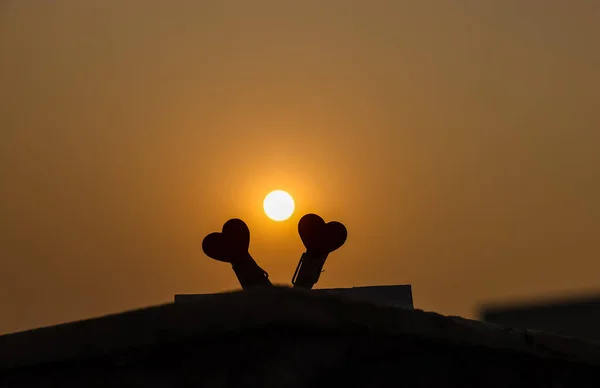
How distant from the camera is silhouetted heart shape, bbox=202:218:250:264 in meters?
7.26

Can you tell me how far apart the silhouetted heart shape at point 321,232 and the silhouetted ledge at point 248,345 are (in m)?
3.28

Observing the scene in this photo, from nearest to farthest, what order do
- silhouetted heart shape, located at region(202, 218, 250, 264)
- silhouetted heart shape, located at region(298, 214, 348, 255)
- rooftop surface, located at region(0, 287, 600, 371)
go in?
rooftop surface, located at region(0, 287, 600, 371) → silhouetted heart shape, located at region(202, 218, 250, 264) → silhouetted heart shape, located at region(298, 214, 348, 255)

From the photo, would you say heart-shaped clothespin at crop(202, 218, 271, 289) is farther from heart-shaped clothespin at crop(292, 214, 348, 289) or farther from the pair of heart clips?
heart-shaped clothespin at crop(292, 214, 348, 289)

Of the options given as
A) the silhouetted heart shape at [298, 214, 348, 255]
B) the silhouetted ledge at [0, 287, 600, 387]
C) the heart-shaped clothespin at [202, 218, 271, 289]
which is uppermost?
the silhouetted heart shape at [298, 214, 348, 255]

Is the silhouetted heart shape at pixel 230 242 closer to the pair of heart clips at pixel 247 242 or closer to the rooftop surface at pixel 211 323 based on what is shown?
the pair of heart clips at pixel 247 242

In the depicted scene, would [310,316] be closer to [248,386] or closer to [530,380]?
[248,386]

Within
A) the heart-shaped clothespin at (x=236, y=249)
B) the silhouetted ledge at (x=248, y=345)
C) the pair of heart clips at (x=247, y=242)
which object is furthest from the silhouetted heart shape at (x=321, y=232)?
the silhouetted ledge at (x=248, y=345)

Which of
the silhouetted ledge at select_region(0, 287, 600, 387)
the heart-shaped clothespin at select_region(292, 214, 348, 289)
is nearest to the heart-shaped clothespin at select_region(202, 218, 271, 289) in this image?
the heart-shaped clothespin at select_region(292, 214, 348, 289)

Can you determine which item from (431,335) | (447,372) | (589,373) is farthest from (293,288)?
(589,373)

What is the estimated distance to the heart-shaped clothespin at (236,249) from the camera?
23.9 ft

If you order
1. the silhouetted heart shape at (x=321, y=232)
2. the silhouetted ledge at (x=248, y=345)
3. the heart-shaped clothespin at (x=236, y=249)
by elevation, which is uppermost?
the silhouetted heart shape at (x=321, y=232)

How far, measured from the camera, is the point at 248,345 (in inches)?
156

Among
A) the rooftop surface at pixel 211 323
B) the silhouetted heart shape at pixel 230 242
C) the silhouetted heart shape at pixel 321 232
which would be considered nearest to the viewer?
the rooftop surface at pixel 211 323

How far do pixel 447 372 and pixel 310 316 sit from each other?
999mm
